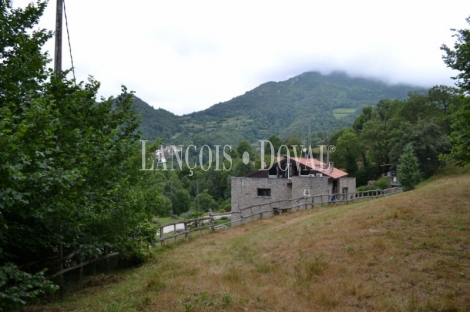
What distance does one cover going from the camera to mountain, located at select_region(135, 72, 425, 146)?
133 m

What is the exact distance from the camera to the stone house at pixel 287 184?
30531mm

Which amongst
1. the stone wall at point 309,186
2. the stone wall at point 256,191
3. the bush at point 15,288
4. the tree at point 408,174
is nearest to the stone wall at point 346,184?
the stone wall at point 309,186

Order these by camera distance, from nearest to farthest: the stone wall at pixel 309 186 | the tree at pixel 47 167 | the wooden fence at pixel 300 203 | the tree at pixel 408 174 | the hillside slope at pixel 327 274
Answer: the tree at pixel 47 167, the hillside slope at pixel 327 274, the wooden fence at pixel 300 203, the stone wall at pixel 309 186, the tree at pixel 408 174

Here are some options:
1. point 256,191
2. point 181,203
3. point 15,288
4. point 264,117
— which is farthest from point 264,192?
point 264,117

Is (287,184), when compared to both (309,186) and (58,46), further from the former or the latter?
(58,46)

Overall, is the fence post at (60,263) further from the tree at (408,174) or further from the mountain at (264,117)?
the mountain at (264,117)

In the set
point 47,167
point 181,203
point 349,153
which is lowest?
point 181,203

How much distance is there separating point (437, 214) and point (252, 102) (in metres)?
Answer: 184

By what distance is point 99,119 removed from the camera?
10391mm

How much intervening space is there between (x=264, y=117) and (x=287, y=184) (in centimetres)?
14007

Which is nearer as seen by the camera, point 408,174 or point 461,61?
point 461,61

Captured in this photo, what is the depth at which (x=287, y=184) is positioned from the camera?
3225cm

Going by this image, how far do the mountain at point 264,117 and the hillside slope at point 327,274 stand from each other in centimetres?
10786

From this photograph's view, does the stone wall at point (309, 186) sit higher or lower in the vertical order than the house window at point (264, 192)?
higher
